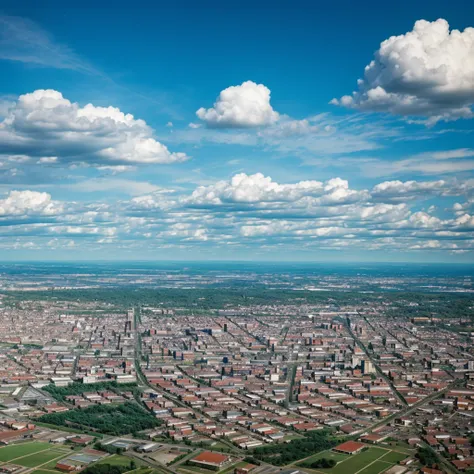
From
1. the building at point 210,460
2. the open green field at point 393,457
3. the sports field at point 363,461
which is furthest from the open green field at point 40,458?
the open green field at point 393,457

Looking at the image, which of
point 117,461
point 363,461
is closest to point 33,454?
point 117,461

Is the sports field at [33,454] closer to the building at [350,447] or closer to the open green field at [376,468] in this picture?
the building at [350,447]

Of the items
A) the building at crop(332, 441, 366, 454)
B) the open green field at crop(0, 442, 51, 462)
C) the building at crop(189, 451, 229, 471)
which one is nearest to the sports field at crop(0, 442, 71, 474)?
the open green field at crop(0, 442, 51, 462)

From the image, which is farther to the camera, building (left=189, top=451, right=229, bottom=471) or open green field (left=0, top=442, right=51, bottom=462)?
open green field (left=0, top=442, right=51, bottom=462)

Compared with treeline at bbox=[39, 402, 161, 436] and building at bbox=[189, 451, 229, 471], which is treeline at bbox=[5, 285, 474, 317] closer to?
treeline at bbox=[39, 402, 161, 436]

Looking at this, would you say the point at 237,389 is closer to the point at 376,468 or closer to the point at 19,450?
the point at 376,468

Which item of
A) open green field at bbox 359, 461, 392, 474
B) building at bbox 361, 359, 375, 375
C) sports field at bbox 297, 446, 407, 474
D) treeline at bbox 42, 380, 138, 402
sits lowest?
open green field at bbox 359, 461, 392, 474
